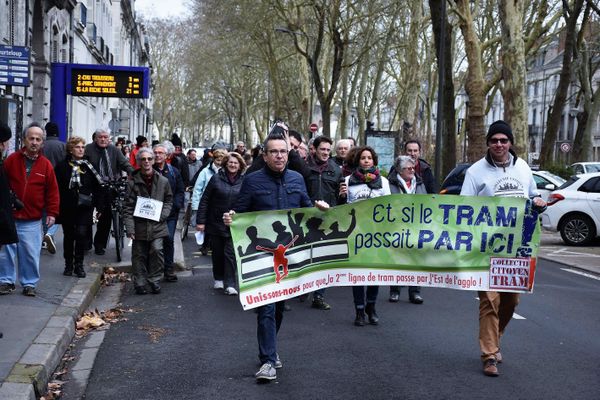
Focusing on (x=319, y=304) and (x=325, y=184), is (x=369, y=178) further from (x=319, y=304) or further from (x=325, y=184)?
(x=319, y=304)

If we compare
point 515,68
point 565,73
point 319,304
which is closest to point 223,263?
point 319,304

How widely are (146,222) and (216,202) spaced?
86 cm

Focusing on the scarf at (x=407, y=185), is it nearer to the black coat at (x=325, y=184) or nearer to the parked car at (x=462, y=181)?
the black coat at (x=325, y=184)

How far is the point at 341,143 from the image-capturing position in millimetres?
12070

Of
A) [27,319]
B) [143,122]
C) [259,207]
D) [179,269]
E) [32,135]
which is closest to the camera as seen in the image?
[259,207]

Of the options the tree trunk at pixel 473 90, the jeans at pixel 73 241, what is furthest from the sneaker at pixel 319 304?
the tree trunk at pixel 473 90

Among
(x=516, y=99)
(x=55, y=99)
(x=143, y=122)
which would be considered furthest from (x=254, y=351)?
(x=143, y=122)

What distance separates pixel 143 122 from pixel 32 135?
2830 inches

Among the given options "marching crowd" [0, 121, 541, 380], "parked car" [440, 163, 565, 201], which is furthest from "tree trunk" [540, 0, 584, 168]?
"marching crowd" [0, 121, 541, 380]

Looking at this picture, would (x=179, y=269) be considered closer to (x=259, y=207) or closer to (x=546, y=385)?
(x=259, y=207)

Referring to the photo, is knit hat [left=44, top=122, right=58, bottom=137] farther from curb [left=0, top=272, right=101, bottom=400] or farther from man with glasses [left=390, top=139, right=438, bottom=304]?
man with glasses [left=390, top=139, right=438, bottom=304]

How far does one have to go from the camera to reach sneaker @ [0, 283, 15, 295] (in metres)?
9.62

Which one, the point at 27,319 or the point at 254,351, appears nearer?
the point at 254,351

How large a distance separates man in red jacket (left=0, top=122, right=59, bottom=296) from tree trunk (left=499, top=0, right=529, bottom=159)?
16.0 meters
